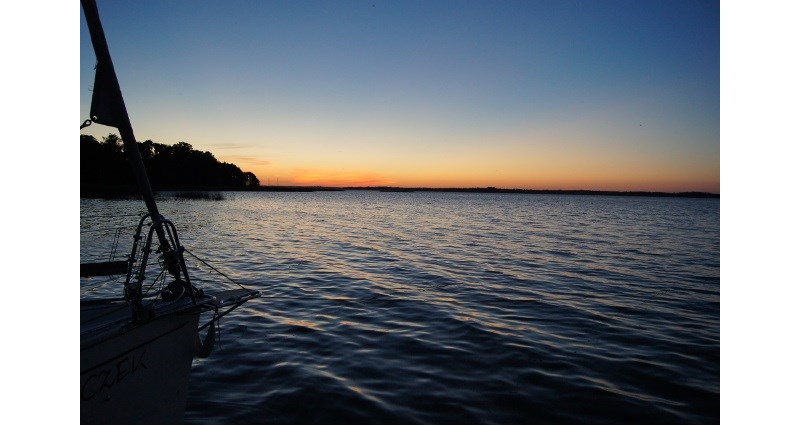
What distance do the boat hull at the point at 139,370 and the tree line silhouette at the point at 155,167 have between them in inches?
3912

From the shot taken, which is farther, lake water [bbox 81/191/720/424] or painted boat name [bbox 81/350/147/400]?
lake water [bbox 81/191/720/424]

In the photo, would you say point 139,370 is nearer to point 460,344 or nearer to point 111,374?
point 111,374

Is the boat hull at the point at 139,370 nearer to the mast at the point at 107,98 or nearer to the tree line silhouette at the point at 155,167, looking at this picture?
the mast at the point at 107,98

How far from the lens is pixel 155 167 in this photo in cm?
15375

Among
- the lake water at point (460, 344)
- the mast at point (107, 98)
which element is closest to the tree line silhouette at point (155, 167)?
the lake water at point (460, 344)

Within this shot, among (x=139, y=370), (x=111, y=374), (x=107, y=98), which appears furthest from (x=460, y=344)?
(x=107, y=98)

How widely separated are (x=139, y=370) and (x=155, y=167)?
565 feet

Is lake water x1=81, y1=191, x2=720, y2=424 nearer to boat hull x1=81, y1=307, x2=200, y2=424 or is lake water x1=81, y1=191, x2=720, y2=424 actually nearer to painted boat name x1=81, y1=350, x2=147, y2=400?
boat hull x1=81, y1=307, x2=200, y2=424

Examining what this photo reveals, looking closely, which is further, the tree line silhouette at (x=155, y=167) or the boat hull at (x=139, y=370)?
the tree line silhouette at (x=155, y=167)

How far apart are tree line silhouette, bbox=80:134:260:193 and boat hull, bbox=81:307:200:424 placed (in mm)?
99370

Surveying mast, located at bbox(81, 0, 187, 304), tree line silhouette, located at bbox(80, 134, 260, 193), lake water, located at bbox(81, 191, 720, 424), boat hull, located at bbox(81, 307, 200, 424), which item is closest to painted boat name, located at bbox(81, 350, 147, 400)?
boat hull, located at bbox(81, 307, 200, 424)

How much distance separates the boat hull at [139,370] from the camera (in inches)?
195

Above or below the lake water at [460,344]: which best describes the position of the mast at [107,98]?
above

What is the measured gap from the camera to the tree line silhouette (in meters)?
116
